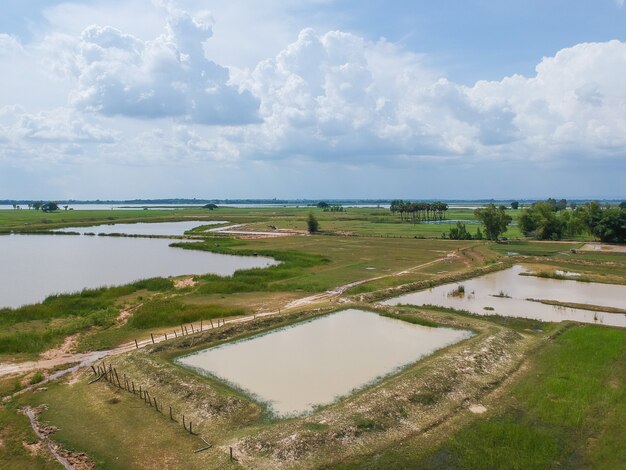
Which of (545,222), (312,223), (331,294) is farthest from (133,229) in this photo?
(545,222)

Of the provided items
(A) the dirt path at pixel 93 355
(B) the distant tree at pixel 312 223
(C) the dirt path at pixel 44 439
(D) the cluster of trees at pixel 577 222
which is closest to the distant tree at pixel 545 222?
(D) the cluster of trees at pixel 577 222

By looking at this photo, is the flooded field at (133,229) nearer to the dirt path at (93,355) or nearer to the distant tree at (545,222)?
the dirt path at (93,355)

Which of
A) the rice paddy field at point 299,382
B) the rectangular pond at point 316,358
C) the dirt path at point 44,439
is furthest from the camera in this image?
the rectangular pond at point 316,358

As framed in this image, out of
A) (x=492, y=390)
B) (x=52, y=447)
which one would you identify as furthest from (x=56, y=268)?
(x=492, y=390)

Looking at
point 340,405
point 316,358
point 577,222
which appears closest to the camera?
point 340,405

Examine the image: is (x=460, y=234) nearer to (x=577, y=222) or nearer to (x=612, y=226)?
(x=577, y=222)

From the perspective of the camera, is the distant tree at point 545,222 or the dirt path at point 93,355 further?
the distant tree at point 545,222

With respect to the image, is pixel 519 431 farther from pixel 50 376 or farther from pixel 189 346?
pixel 50 376
